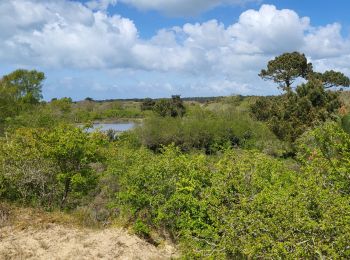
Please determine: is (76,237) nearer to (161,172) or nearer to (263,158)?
(161,172)

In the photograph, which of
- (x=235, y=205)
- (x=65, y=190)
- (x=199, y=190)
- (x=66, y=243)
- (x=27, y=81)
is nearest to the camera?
(x=235, y=205)

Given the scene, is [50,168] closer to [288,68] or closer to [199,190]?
[199,190]

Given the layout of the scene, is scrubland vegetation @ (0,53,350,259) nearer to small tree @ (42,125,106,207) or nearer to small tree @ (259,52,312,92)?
small tree @ (42,125,106,207)

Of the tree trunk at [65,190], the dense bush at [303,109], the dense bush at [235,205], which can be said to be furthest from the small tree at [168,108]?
the dense bush at [235,205]

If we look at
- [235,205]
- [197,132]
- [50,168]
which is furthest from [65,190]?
[197,132]

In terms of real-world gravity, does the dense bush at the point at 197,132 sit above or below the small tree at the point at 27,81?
below

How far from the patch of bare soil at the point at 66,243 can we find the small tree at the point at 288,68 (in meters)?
34.3

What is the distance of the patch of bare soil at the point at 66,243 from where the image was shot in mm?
9398

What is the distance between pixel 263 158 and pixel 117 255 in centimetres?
412

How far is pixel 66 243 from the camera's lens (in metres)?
9.90

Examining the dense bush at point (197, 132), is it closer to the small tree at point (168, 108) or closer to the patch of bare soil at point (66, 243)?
the small tree at point (168, 108)

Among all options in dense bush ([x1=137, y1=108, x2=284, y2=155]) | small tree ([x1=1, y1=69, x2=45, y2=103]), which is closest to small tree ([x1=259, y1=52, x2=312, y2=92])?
dense bush ([x1=137, y1=108, x2=284, y2=155])

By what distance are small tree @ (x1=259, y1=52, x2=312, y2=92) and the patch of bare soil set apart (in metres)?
34.3

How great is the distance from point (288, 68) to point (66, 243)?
36813 millimetres
